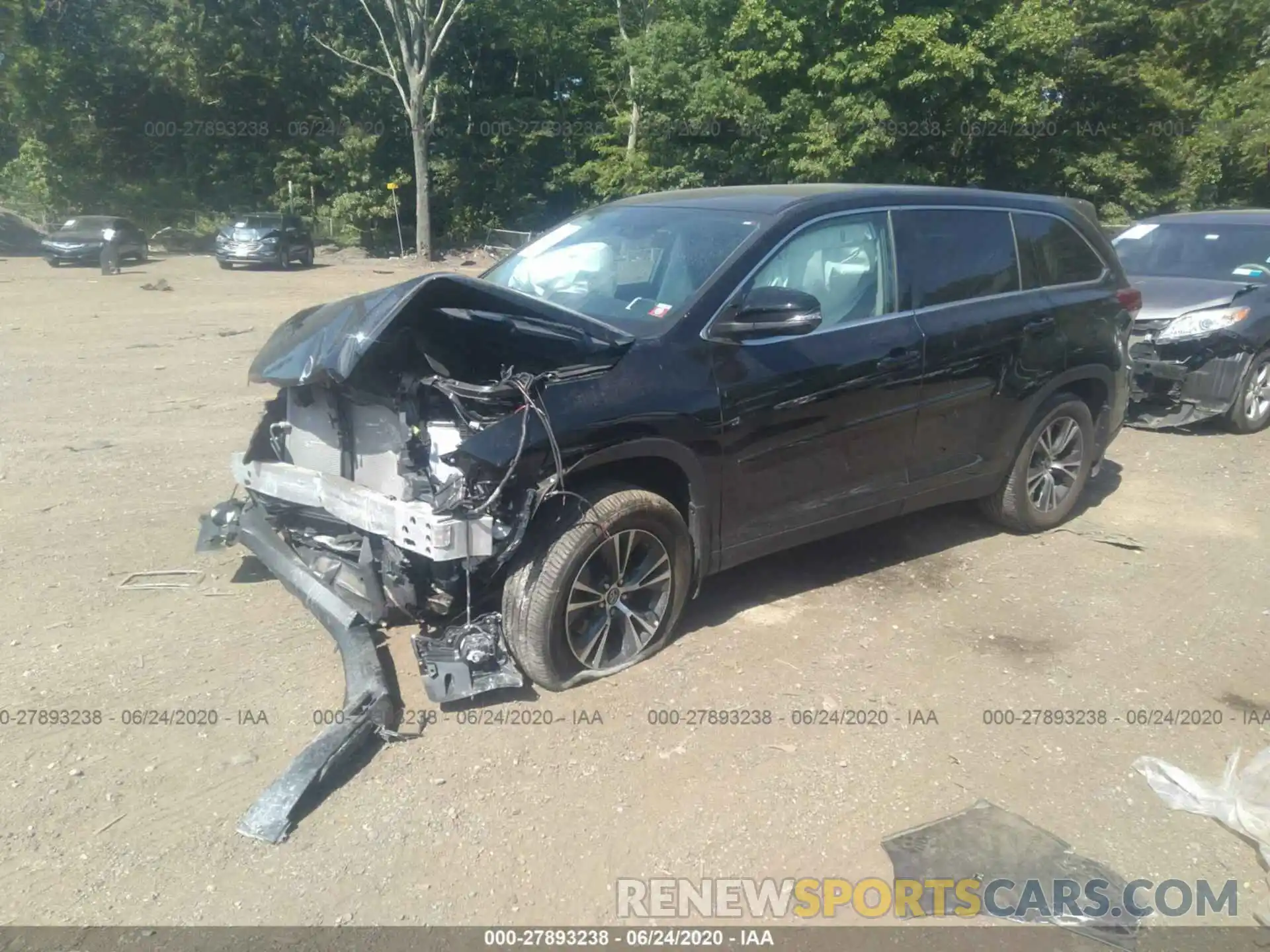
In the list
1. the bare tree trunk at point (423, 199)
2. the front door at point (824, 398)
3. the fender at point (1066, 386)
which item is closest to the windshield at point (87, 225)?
the bare tree trunk at point (423, 199)

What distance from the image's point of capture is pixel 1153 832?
11.5 ft

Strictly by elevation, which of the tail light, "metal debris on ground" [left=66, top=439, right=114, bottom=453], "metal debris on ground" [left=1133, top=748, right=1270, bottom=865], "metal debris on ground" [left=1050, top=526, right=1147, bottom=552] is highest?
the tail light

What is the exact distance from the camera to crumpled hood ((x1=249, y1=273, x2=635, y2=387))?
380 cm

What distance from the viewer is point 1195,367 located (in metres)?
8.71

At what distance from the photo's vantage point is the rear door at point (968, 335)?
515 cm

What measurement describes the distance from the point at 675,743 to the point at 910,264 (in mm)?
2666

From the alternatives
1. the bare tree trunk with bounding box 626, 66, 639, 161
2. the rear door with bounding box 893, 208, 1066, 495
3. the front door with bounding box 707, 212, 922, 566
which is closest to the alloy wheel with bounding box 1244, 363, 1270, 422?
the rear door with bounding box 893, 208, 1066, 495

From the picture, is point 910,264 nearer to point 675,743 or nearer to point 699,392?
point 699,392

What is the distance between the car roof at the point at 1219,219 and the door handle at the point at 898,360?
6.41 m

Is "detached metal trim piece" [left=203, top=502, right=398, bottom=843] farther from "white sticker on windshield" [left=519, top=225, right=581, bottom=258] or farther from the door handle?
the door handle

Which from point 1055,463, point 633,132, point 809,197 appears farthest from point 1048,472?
point 633,132

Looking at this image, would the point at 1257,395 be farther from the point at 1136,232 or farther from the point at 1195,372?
the point at 1136,232

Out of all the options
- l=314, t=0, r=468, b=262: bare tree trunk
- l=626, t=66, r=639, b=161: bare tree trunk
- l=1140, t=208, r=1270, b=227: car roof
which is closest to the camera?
l=1140, t=208, r=1270, b=227: car roof

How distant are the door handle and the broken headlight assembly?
4829 mm
